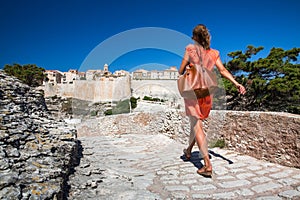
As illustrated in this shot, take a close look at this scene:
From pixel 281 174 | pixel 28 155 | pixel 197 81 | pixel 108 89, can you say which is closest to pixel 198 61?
pixel 197 81

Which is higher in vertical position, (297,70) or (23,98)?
(297,70)

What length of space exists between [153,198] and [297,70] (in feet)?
49.8

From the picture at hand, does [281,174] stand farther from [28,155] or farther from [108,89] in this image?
[108,89]

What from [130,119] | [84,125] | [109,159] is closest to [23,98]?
[109,159]

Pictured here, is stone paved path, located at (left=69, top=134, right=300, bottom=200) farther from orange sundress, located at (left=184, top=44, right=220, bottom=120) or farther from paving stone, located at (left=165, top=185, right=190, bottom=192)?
orange sundress, located at (left=184, top=44, right=220, bottom=120)

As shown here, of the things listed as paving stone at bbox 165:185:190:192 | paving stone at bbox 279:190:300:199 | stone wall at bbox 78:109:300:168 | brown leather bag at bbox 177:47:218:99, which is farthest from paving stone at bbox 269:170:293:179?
brown leather bag at bbox 177:47:218:99

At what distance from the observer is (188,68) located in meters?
2.24

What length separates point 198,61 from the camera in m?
2.26

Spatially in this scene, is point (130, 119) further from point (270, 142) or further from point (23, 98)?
point (270, 142)

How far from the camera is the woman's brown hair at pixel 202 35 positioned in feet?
7.38

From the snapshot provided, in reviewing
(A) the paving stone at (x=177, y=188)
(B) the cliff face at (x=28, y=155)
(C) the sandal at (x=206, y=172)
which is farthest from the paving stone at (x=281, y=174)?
(B) the cliff face at (x=28, y=155)

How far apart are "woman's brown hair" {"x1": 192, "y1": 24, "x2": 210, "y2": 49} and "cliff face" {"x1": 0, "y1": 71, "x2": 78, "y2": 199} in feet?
6.29

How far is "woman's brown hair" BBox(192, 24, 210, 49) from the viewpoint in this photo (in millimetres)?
2248

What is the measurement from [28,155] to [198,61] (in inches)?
75.6
